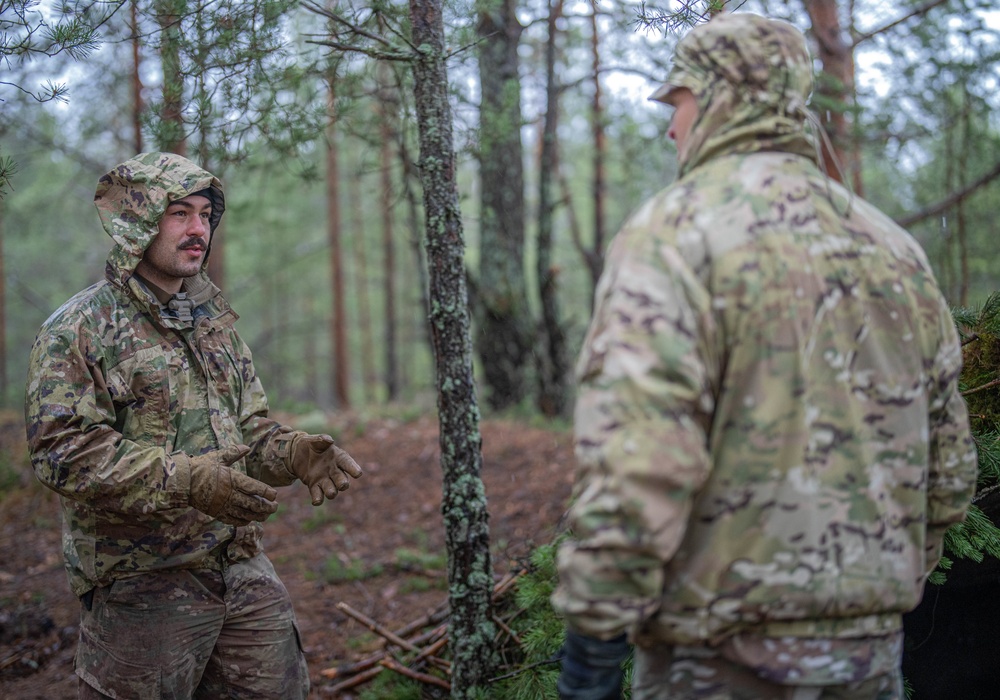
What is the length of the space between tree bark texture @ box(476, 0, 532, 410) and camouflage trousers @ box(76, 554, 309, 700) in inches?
264

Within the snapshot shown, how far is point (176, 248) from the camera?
328cm

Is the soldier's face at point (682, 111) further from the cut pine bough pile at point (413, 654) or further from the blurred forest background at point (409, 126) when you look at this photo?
the cut pine bough pile at point (413, 654)

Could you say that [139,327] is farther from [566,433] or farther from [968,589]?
[566,433]

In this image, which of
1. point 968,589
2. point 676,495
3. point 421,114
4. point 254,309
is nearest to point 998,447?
point 968,589

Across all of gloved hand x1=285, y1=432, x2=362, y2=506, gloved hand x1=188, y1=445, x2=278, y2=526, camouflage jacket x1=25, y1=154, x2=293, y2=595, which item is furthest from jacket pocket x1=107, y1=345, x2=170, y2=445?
gloved hand x1=285, y1=432, x2=362, y2=506

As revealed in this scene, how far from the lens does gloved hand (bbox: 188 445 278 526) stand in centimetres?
284

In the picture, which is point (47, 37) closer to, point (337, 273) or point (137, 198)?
point (137, 198)

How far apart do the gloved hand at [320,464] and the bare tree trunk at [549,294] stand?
7.46 m

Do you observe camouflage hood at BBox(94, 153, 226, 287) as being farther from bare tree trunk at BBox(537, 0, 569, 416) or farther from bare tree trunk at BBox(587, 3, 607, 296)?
bare tree trunk at BBox(587, 3, 607, 296)

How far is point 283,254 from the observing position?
20984 mm

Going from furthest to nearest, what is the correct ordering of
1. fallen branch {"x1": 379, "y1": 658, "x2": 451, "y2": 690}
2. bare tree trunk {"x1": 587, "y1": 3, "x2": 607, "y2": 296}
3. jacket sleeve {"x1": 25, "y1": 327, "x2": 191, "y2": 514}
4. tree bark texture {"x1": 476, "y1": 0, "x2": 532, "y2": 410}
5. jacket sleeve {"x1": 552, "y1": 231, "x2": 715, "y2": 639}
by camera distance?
bare tree trunk {"x1": 587, "y1": 3, "x2": 607, "y2": 296}
tree bark texture {"x1": 476, "y1": 0, "x2": 532, "y2": 410}
fallen branch {"x1": 379, "y1": 658, "x2": 451, "y2": 690}
jacket sleeve {"x1": 25, "y1": 327, "x2": 191, "y2": 514}
jacket sleeve {"x1": 552, "y1": 231, "x2": 715, "y2": 639}

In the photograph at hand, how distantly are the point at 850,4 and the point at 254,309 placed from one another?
2118 cm

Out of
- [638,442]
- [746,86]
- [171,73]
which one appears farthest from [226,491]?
[171,73]

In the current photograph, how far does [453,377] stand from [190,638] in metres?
1.59
